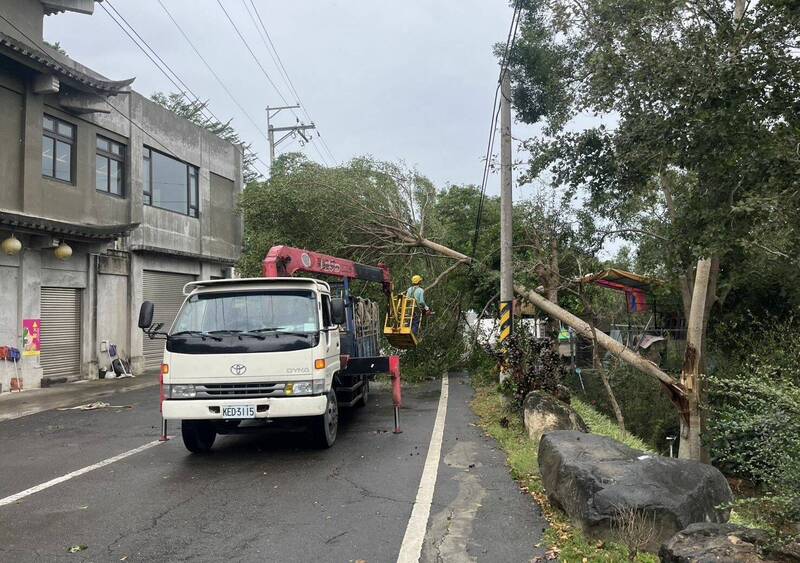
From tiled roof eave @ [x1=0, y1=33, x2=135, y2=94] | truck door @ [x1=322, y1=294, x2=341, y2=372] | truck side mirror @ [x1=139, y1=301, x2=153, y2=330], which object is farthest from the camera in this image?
tiled roof eave @ [x1=0, y1=33, x2=135, y2=94]

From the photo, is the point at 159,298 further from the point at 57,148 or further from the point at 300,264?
the point at 300,264

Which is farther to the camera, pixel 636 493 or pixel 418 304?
pixel 418 304

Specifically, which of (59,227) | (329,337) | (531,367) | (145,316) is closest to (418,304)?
(531,367)

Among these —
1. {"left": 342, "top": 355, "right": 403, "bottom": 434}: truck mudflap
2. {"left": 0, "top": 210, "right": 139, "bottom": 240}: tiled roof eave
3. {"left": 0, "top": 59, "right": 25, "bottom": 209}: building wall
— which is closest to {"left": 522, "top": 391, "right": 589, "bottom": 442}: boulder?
{"left": 342, "top": 355, "right": 403, "bottom": 434}: truck mudflap

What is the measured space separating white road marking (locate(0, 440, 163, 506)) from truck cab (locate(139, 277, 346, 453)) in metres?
0.94

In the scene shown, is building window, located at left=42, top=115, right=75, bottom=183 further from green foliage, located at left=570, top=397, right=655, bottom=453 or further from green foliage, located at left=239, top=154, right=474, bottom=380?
green foliage, located at left=570, top=397, right=655, bottom=453

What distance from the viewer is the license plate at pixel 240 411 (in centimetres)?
721

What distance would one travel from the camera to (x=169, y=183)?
71.4 feet

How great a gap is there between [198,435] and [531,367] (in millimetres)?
5284

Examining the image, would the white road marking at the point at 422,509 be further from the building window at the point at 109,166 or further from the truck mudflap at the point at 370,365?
the building window at the point at 109,166

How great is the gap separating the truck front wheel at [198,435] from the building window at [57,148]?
11.4 metres

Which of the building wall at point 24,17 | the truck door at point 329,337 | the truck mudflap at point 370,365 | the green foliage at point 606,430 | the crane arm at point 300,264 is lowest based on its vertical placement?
the green foliage at point 606,430

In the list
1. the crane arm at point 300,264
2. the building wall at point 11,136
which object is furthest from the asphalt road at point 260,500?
the building wall at point 11,136

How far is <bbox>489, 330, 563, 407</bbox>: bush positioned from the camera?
10.3 metres
